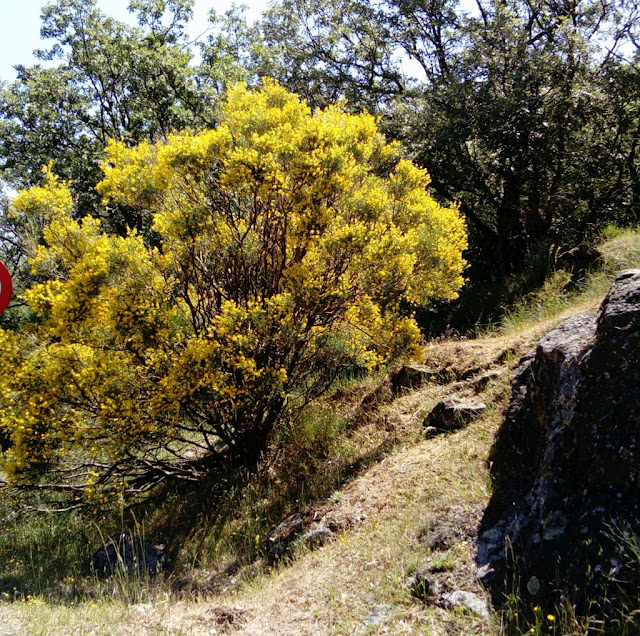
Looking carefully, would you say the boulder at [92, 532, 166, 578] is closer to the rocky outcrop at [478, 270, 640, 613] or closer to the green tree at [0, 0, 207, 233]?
the rocky outcrop at [478, 270, 640, 613]

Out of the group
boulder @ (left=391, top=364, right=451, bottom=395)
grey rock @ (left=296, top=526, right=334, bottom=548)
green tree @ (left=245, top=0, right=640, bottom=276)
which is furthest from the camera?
green tree @ (left=245, top=0, right=640, bottom=276)

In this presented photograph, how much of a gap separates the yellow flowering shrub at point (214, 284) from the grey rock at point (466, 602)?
2690mm

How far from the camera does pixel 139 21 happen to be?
45.8ft

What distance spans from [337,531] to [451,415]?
154 centimetres

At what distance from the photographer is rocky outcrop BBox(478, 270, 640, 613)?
9.88 ft

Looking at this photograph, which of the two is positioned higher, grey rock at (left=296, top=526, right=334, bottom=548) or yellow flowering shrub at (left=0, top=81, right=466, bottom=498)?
yellow flowering shrub at (left=0, top=81, right=466, bottom=498)

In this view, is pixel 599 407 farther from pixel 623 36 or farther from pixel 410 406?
pixel 623 36

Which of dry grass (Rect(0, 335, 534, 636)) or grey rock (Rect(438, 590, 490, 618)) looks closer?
grey rock (Rect(438, 590, 490, 618))

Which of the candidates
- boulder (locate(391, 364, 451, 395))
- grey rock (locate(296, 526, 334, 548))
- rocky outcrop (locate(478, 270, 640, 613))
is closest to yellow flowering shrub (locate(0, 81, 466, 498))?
boulder (locate(391, 364, 451, 395))

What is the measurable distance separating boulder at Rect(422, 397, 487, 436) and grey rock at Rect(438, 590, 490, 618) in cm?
216

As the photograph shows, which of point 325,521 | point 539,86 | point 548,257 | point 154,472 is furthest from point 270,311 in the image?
point 539,86

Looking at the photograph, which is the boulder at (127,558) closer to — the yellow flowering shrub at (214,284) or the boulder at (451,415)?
the yellow flowering shrub at (214,284)

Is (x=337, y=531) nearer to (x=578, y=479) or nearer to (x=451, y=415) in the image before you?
(x=451, y=415)

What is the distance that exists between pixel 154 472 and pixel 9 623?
3.18 m
